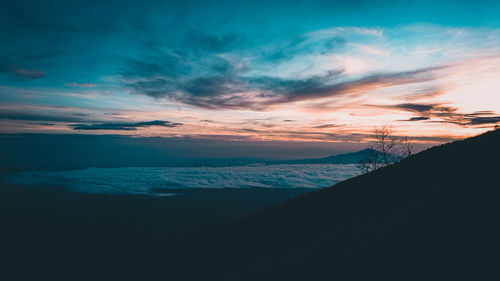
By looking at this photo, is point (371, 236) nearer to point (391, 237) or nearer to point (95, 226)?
point (391, 237)

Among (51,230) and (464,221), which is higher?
(464,221)

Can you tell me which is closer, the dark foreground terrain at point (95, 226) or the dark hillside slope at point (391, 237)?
the dark hillside slope at point (391, 237)

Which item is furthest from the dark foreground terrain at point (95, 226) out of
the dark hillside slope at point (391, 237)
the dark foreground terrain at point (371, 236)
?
the dark hillside slope at point (391, 237)

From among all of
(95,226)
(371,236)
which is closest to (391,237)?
(371,236)

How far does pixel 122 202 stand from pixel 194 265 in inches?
6759

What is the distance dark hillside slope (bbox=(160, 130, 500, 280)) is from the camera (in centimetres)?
774

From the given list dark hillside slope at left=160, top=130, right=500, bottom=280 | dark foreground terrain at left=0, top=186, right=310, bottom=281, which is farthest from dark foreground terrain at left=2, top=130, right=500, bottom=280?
dark foreground terrain at left=0, top=186, right=310, bottom=281

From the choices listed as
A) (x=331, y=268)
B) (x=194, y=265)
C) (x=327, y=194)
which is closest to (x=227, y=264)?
(x=194, y=265)

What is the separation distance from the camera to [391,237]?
10.2m

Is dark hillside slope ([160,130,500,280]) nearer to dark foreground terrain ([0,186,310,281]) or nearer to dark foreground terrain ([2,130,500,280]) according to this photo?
dark foreground terrain ([2,130,500,280])

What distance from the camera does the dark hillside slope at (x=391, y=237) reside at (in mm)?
7738

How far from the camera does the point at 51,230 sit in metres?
99.5

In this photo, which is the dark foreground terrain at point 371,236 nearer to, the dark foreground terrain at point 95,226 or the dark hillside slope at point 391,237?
the dark hillside slope at point 391,237

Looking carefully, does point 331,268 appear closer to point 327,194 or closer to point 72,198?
point 327,194
